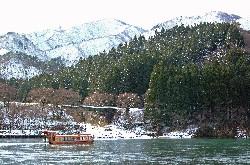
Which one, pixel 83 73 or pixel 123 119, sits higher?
pixel 83 73

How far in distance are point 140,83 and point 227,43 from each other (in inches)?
1593

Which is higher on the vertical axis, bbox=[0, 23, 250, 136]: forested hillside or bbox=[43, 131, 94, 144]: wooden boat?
bbox=[0, 23, 250, 136]: forested hillside

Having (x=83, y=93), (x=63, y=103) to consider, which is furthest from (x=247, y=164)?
(x=83, y=93)

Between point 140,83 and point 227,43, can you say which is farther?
point 227,43

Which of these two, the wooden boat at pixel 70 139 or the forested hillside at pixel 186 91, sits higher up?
the forested hillside at pixel 186 91

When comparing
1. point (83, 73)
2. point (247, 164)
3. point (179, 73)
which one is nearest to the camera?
point (247, 164)

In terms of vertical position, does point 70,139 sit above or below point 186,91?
below

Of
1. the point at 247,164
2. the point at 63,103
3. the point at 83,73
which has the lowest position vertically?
the point at 247,164

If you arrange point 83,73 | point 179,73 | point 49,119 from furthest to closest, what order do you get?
point 83,73, point 49,119, point 179,73

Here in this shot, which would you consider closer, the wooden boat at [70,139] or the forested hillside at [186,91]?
the wooden boat at [70,139]

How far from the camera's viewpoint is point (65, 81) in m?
177

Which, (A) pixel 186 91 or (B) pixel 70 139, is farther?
(A) pixel 186 91

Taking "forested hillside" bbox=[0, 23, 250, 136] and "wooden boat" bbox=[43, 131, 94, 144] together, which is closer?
"wooden boat" bbox=[43, 131, 94, 144]

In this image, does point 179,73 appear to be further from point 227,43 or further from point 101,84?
point 227,43
